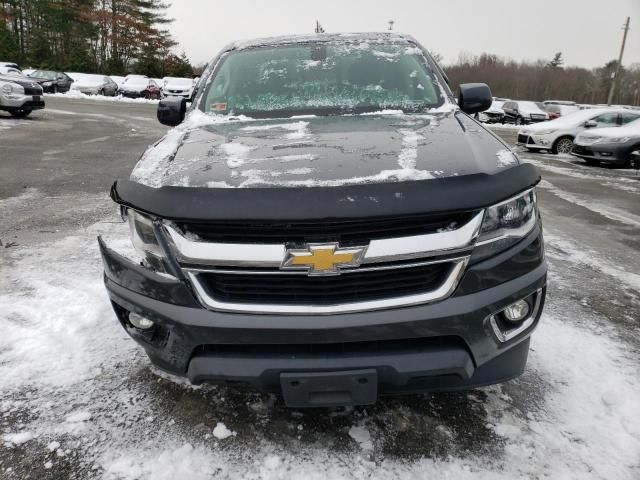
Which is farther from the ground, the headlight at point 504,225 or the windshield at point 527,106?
the windshield at point 527,106

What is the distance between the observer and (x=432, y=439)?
2092 millimetres

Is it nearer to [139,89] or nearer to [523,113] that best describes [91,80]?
[139,89]

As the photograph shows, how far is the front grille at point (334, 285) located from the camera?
1.75 meters

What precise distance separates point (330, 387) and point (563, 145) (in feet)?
46.0

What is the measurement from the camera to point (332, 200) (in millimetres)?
1707

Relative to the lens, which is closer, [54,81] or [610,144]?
[610,144]

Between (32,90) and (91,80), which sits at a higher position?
(91,80)

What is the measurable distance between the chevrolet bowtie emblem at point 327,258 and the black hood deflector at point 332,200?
11 centimetres

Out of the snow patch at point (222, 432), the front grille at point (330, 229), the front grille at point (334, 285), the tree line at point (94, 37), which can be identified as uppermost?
the tree line at point (94, 37)

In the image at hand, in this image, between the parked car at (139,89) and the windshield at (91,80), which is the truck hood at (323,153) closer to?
the parked car at (139,89)

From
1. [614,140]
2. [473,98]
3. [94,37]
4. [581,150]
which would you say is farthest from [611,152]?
[94,37]

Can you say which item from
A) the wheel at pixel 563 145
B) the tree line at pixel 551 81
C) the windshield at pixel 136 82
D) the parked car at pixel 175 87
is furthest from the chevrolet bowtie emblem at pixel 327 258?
the tree line at pixel 551 81

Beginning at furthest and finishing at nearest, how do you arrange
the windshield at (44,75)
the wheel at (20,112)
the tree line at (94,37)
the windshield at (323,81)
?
the tree line at (94,37), the windshield at (44,75), the wheel at (20,112), the windshield at (323,81)

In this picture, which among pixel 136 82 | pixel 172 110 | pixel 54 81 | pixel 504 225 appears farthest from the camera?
pixel 136 82
